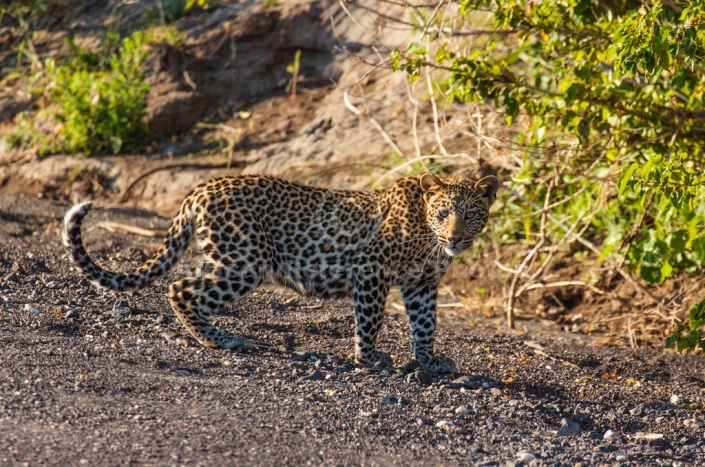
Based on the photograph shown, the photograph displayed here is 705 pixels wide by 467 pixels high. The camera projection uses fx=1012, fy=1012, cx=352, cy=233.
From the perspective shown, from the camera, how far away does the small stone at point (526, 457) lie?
566cm

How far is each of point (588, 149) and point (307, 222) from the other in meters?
3.18

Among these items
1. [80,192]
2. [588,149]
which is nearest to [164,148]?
[80,192]

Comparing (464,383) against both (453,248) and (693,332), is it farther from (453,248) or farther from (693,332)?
(693,332)

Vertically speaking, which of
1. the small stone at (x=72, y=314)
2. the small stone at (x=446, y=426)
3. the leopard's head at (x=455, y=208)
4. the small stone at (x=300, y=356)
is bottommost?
the small stone at (x=446, y=426)

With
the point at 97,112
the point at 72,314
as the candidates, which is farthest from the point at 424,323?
the point at 97,112

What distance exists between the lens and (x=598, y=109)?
344 inches

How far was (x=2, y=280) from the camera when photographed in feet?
28.1

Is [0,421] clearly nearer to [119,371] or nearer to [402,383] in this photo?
[119,371]

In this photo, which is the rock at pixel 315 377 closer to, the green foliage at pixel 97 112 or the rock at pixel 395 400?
the rock at pixel 395 400

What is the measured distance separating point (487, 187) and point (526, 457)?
2758 mm

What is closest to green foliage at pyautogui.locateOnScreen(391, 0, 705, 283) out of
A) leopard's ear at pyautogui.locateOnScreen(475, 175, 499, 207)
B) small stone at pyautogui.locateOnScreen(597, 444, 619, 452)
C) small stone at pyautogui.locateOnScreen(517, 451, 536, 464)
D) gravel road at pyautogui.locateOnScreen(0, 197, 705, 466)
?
leopard's ear at pyautogui.locateOnScreen(475, 175, 499, 207)

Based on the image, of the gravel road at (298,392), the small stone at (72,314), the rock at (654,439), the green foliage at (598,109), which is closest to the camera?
the gravel road at (298,392)

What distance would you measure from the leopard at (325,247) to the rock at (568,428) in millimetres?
1320

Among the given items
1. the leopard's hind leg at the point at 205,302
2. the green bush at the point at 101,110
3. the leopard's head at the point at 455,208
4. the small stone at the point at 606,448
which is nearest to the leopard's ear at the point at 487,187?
the leopard's head at the point at 455,208
